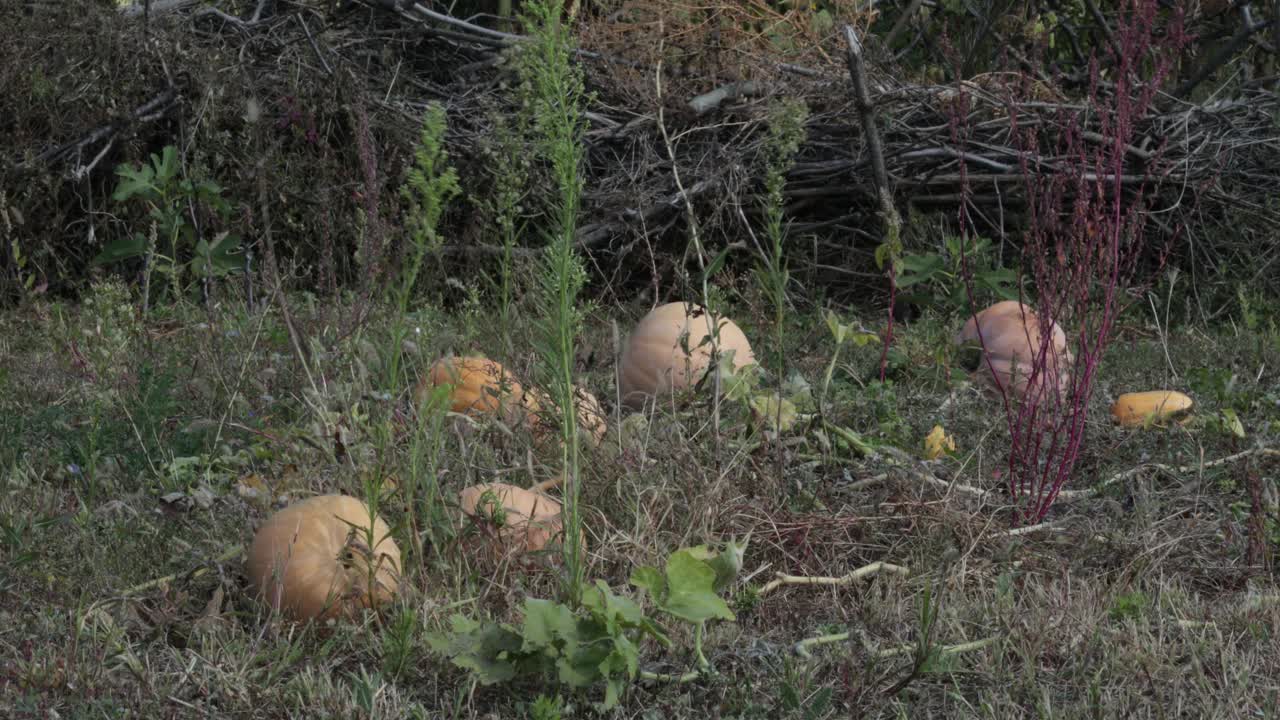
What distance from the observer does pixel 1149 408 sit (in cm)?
372

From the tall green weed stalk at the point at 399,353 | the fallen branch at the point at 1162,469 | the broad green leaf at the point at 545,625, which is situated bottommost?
the fallen branch at the point at 1162,469

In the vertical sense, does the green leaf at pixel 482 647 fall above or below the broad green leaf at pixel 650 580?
below

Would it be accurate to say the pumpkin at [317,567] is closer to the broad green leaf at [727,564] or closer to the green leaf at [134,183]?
the broad green leaf at [727,564]

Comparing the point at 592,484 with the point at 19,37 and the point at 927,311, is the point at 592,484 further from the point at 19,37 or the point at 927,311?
the point at 19,37

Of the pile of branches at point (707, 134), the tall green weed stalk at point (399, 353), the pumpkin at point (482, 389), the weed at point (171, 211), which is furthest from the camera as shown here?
the pile of branches at point (707, 134)

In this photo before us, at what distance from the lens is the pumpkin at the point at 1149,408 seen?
3.62m

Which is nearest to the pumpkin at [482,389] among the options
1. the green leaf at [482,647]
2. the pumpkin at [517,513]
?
the pumpkin at [517,513]

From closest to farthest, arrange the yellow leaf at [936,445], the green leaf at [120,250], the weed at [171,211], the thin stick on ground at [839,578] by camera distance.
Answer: the thin stick on ground at [839,578] → the yellow leaf at [936,445] → the weed at [171,211] → the green leaf at [120,250]

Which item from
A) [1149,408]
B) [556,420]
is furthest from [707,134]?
[556,420]

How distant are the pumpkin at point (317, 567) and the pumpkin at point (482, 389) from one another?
66 centimetres

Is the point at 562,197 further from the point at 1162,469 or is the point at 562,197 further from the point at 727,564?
the point at 1162,469

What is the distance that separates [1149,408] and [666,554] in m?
1.77

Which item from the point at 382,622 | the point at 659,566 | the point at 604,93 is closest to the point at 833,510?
the point at 659,566

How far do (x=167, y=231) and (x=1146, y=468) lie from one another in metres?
3.94
